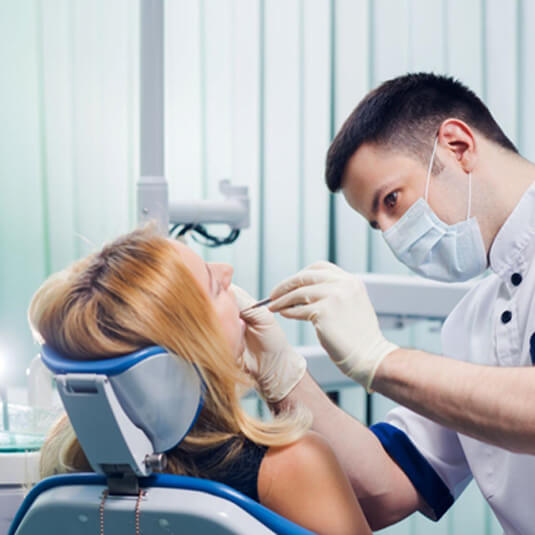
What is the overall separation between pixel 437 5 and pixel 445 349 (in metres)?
1.57

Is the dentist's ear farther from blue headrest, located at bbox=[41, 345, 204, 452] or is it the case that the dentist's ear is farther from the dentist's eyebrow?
blue headrest, located at bbox=[41, 345, 204, 452]

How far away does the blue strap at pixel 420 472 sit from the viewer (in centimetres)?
136

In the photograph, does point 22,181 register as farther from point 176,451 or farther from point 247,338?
point 176,451

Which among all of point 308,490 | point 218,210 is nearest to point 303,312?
point 308,490

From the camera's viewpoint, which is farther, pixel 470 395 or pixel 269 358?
pixel 269 358

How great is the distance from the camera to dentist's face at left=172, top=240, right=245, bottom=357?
105 cm

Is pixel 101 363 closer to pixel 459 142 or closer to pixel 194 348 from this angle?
pixel 194 348

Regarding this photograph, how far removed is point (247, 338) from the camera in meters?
1.25

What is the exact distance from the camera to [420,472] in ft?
4.48

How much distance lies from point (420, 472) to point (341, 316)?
1.50 feet

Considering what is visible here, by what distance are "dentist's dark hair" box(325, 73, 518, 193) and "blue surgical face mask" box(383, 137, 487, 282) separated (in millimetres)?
46

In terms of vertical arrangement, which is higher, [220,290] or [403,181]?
[403,181]

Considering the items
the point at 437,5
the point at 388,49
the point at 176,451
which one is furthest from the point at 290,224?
the point at 176,451

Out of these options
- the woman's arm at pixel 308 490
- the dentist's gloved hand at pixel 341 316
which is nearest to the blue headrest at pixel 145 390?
the woman's arm at pixel 308 490
